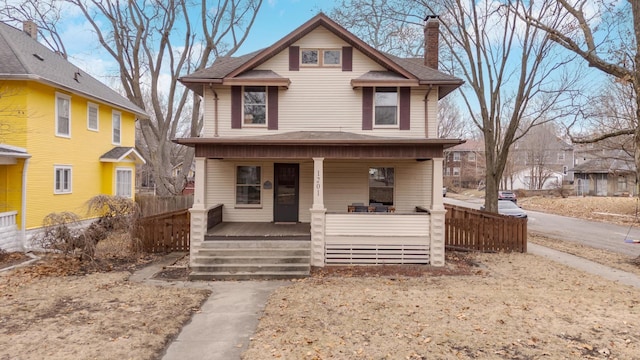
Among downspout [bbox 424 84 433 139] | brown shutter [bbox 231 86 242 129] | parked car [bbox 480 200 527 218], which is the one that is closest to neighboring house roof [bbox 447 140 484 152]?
parked car [bbox 480 200 527 218]

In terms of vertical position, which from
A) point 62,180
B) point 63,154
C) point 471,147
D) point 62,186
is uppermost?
point 471,147

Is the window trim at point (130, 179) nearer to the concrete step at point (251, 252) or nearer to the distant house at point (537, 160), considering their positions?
the concrete step at point (251, 252)

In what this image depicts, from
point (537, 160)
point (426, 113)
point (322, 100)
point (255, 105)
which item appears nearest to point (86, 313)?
point (255, 105)

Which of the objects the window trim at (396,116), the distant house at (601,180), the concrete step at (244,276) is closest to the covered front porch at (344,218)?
the concrete step at (244,276)

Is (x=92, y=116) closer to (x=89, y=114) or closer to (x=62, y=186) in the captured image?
(x=89, y=114)

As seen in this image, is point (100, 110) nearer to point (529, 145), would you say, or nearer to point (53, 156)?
point (53, 156)

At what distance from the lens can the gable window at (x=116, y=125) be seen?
58.9 feet

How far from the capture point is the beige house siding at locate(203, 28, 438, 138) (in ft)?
40.3

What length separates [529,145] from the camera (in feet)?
171

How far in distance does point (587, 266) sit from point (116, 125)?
68.7 ft

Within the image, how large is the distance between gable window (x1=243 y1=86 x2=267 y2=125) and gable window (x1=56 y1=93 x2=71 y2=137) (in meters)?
7.99

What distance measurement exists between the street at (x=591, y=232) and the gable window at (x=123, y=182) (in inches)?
840

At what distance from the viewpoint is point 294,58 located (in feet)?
40.4

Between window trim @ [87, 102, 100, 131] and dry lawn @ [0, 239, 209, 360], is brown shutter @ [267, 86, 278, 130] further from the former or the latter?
window trim @ [87, 102, 100, 131]
